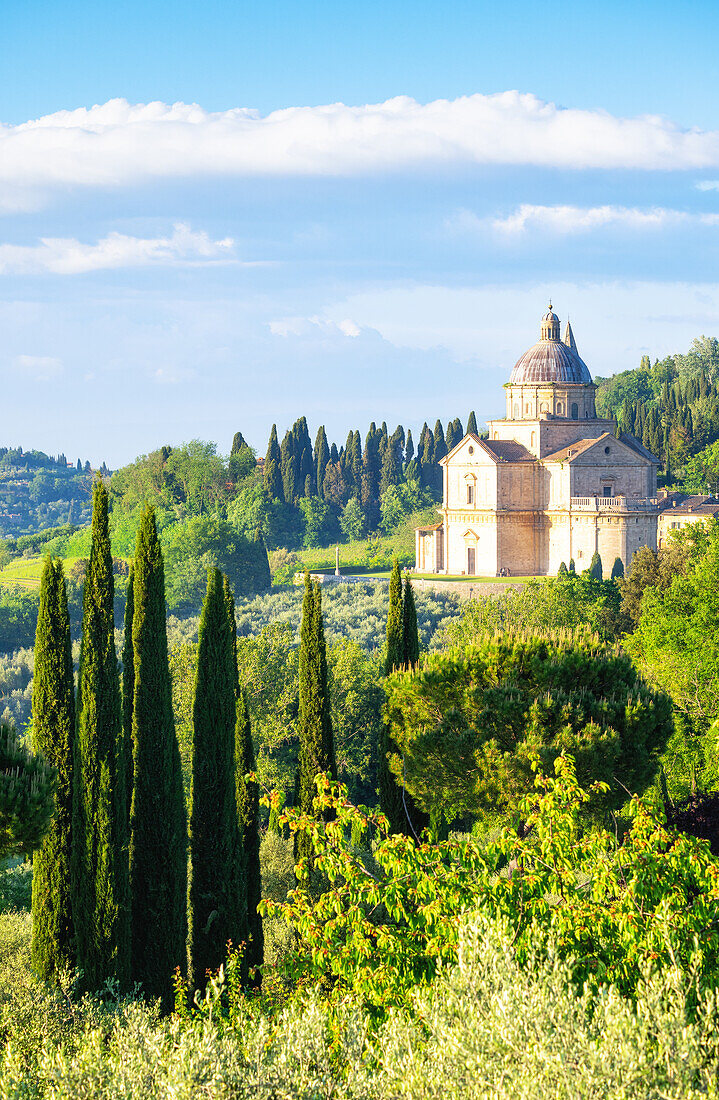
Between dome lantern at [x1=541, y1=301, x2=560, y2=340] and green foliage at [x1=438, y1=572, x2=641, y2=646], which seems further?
dome lantern at [x1=541, y1=301, x2=560, y2=340]

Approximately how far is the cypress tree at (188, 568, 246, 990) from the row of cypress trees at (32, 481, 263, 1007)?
0.02 m

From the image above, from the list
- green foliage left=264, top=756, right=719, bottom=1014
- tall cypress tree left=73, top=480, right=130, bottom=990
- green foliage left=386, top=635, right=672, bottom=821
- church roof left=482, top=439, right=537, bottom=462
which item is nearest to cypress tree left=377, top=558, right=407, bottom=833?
green foliage left=386, top=635, right=672, bottom=821

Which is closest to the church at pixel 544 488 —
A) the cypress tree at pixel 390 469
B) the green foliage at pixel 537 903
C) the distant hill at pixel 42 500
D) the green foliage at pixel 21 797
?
the cypress tree at pixel 390 469

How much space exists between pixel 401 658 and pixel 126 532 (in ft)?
167

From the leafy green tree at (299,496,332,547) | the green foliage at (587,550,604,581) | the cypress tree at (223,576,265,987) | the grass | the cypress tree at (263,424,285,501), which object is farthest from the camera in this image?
the cypress tree at (263,424,285,501)

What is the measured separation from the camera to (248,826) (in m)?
15.2

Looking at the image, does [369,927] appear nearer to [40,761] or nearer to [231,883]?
[40,761]

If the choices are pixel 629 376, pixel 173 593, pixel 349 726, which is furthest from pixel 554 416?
pixel 629 376

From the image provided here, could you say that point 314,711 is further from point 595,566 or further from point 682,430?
point 682,430

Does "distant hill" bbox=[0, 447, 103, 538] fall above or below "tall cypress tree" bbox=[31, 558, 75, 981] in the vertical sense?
above

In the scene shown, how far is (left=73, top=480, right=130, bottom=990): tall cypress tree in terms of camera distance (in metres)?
11.8

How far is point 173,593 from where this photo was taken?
52.8 meters

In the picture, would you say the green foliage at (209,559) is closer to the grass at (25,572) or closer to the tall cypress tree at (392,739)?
the grass at (25,572)

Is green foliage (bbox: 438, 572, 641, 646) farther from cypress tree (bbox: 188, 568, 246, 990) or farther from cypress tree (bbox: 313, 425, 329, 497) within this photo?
cypress tree (bbox: 313, 425, 329, 497)
